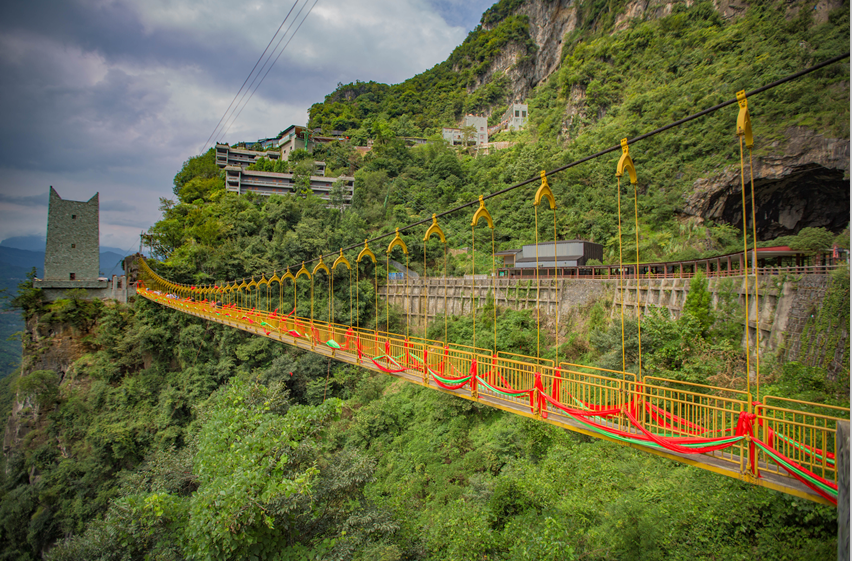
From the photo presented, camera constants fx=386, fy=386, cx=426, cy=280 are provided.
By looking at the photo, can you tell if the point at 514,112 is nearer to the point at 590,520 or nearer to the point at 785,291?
the point at 785,291

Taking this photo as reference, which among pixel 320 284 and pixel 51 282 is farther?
pixel 51 282

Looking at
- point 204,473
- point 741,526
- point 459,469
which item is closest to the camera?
point 741,526

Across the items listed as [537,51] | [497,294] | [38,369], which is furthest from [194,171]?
[537,51]

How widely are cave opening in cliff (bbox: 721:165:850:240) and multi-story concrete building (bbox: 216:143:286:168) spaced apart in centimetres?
4517

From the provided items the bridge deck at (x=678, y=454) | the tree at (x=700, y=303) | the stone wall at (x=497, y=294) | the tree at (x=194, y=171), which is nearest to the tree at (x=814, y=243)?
the tree at (x=700, y=303)

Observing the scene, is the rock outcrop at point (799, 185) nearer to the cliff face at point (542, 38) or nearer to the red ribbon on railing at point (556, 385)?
the red ribbon on railing at point (556, 385)

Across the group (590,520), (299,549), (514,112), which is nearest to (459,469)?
(590,520)

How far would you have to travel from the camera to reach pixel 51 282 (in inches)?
824

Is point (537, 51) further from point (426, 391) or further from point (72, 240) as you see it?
point (426, 391)

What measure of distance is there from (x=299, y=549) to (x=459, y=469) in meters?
4.80

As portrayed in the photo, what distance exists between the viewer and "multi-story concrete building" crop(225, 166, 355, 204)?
37.1 meters

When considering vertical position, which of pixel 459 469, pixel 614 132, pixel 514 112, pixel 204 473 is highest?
pixel 514 112

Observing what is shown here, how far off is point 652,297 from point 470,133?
48.5m

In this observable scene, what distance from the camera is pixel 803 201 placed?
50.7ft
